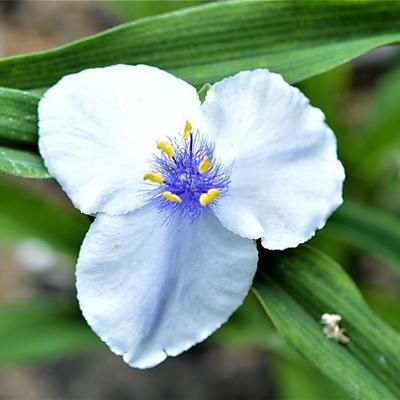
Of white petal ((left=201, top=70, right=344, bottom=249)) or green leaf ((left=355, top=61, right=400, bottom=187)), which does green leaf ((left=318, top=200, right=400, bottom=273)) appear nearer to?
green leaf ((left=355, top=61, right=400, bottom=187))

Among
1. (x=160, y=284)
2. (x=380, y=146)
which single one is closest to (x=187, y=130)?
(x=160, y=284)

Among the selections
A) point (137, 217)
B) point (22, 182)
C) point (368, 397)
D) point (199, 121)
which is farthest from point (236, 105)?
point (22, 182)

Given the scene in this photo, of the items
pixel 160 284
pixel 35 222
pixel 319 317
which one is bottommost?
pixel 35 222

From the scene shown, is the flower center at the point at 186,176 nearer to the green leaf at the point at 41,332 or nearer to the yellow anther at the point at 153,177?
the yellow anther at the point at 153,177

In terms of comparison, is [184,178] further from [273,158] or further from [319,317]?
[319,317]

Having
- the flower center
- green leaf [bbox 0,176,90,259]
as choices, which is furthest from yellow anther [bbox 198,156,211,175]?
green leaf [bbox 0,176,90,259]

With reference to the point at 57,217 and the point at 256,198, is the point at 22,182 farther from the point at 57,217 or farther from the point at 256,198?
the point at 256,198


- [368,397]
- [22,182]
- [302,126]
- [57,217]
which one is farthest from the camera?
[22,182]
